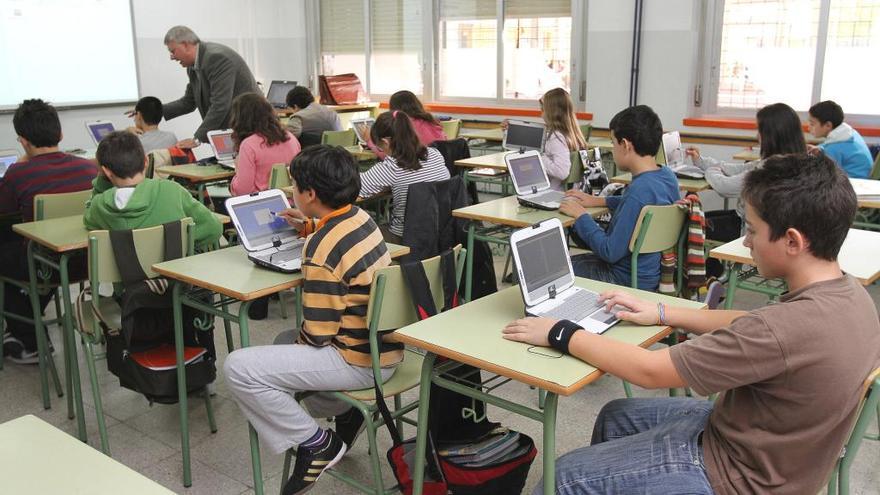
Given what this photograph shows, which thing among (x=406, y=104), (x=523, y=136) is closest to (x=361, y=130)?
(x=406, y=104)

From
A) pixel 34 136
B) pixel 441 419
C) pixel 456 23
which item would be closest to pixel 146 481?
pixel 441 419

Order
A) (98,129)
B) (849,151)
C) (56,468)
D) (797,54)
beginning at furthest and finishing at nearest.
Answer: (797,54) → (98,129) → (849,151) → (56,468)

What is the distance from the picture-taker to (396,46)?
8.87 metres

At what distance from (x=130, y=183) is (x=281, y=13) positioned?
270 inches

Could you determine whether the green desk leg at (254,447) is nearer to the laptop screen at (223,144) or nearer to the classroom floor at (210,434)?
the classroom floor at (210,434)

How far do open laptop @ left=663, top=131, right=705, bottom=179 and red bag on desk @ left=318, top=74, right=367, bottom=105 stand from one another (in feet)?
14.1

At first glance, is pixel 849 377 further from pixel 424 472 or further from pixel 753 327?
pixel 424 472

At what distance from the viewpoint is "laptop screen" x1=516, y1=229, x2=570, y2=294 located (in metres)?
2.05

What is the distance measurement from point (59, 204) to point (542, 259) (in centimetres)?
228

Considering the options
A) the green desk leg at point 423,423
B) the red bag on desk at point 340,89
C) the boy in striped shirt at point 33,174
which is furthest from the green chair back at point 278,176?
the red bag on desk at point 340,89

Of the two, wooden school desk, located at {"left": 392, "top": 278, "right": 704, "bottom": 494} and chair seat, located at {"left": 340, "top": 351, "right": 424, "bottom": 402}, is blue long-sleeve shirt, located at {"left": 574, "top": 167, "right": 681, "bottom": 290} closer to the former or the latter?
wooden school desk, located at {"left": 392, "top": 278, "right": 704, "bottom": 494}

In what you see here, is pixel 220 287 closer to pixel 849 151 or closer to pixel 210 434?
pixel 210 434

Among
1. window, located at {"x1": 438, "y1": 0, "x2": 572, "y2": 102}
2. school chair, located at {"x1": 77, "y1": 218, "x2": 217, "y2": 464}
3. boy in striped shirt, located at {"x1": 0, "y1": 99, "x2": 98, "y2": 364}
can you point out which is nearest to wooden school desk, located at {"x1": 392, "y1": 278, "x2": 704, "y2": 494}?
school chair, located at {"x1": 77, "y1": 218, "x2": 217, "y2": 464}

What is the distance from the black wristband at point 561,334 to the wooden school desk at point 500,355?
0.07ft
